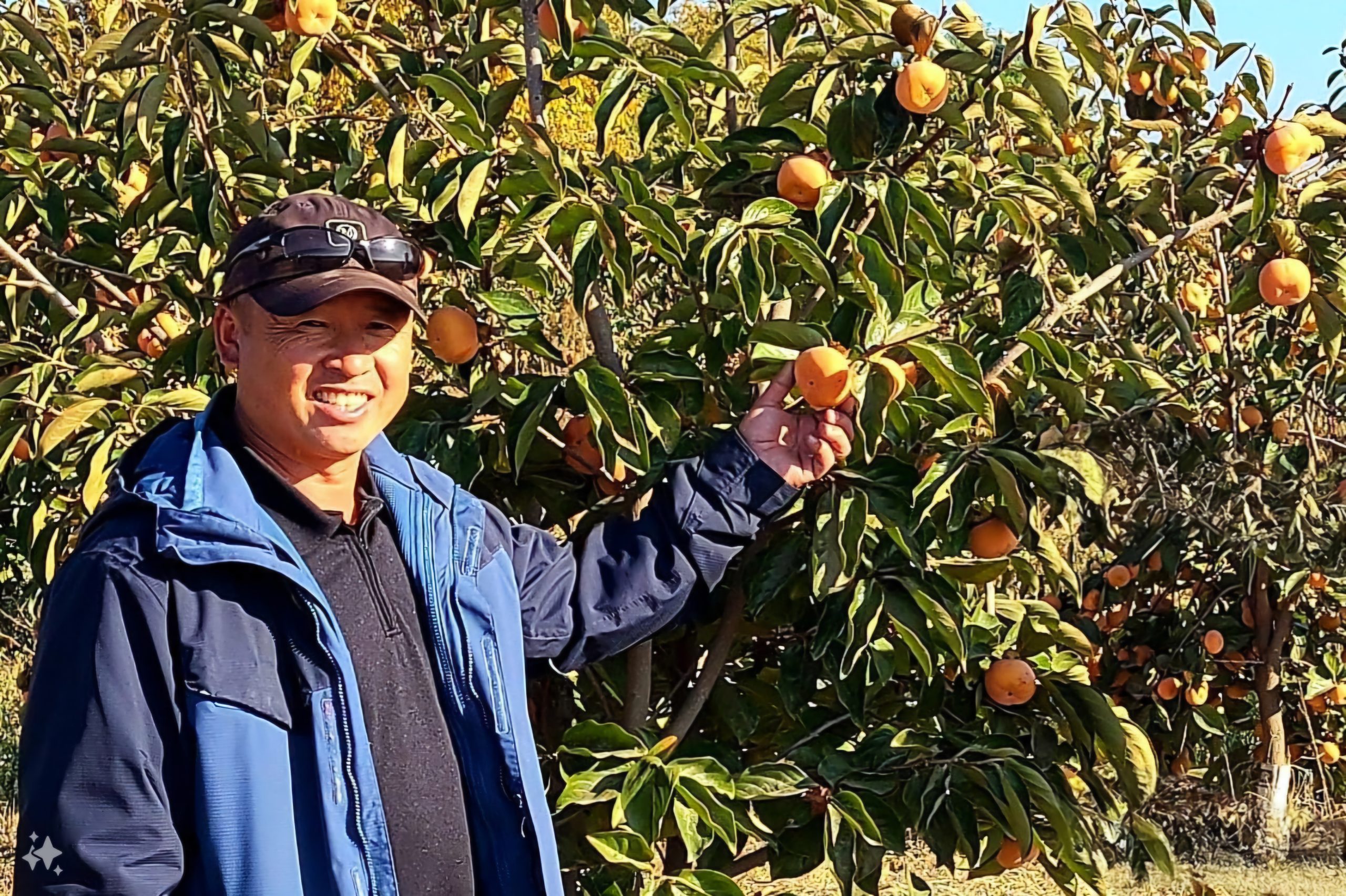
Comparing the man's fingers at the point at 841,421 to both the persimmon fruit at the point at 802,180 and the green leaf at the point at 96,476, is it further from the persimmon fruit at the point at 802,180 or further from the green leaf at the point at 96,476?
the green leaf at the point at 96,476

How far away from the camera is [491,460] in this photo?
2.12 metres

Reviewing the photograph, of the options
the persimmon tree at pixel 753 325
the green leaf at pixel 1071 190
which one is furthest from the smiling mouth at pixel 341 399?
the green leaf at pixel 1071 190

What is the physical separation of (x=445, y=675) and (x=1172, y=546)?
3.54m

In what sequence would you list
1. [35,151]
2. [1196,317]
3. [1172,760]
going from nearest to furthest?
1. [35,151]
2. [1196,317]
3. [1172,760]

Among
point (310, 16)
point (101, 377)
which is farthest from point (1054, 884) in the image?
point (310, 16)

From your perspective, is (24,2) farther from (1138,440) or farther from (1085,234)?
(1138,440)

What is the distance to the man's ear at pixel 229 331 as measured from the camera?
1.54 m

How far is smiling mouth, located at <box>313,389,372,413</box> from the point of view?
4.94 feet

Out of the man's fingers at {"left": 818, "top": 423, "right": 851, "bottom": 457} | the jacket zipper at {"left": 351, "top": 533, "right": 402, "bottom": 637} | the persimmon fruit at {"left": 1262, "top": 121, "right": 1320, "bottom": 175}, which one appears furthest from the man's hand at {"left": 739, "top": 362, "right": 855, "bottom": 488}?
the persimmon fruit at {"left": 1262, "top": 121, "right": 1320, "bottom": 175}

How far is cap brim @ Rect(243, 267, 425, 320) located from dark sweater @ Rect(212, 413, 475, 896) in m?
0.14

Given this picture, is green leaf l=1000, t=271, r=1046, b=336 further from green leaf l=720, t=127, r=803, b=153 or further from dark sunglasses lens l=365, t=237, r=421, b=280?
dark sunglasses lens l=365, t=237, r=421, b=280

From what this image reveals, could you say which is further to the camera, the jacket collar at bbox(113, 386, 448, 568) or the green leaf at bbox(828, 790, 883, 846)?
the green leaf at bbox(828, 790, 883, 846)

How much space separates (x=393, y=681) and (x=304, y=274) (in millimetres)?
390

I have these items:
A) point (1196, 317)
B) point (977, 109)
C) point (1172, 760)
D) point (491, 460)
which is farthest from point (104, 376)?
point (1172, 760)
